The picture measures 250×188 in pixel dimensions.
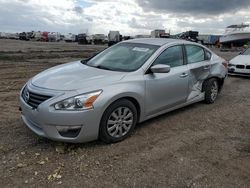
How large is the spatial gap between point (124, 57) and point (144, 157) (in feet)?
6.85

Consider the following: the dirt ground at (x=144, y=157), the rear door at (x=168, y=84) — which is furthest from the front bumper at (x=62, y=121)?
the rear door at (x=168, y=84)

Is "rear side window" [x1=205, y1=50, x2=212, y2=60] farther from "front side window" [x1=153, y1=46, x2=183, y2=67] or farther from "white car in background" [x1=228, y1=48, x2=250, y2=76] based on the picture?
"white car in background" [x1=228, y1=48, x2=250, y2=76]

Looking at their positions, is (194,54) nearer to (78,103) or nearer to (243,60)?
(78,103)

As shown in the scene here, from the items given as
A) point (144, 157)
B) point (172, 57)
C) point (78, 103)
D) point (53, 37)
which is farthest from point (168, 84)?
point (53, 37)

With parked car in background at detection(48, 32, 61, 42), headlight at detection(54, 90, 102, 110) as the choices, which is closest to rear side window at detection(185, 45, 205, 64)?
headlight at detection(54, 90, 102, 110)

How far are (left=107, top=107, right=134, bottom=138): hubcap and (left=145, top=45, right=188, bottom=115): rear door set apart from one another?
47cm

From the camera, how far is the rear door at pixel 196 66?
21.1 feet

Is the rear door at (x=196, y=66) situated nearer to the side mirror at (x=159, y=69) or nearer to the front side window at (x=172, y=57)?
the front side window at (x=172, y=57)

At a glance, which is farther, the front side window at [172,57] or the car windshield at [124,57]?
the front side window at [172,57]

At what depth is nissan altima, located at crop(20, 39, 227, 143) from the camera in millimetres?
4406

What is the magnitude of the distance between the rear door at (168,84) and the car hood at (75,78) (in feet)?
2.07

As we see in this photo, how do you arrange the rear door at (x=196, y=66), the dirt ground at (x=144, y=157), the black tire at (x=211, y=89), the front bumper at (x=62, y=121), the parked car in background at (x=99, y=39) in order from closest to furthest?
the dirt ground at (x=144, y=157)
the front bumper at (x=62, y=121)
the rear door at (x=196, y=66)
the black tire at (x=211, y=89)
the parked car in background at (x=99, y=39)

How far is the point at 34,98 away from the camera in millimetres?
4637

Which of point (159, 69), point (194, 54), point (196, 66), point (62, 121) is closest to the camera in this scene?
point (62, 121)
